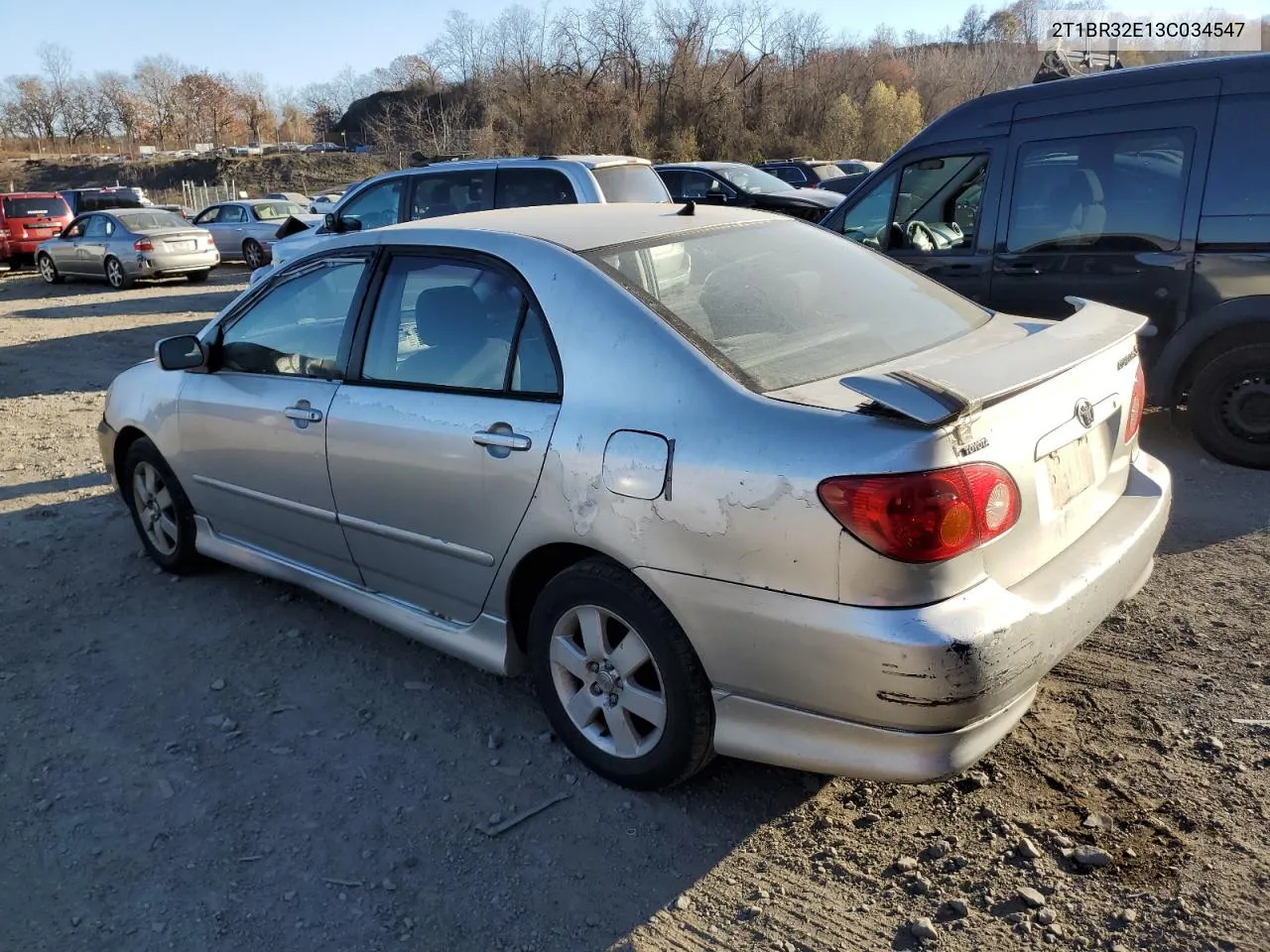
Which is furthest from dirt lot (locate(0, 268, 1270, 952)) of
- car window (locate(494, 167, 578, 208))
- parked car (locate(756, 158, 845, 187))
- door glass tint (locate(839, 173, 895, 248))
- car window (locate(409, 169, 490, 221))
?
parked car (locate(756, 158, 845, 187))

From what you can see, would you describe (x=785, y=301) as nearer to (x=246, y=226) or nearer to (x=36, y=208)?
(x=246, y=226)

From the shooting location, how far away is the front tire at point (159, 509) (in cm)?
470

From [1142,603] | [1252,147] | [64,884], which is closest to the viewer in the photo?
[64,884]

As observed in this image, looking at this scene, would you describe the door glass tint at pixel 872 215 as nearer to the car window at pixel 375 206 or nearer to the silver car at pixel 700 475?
the silver car at pixel 700 475

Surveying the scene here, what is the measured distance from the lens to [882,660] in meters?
2.34

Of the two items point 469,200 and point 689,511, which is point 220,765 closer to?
point 689,511

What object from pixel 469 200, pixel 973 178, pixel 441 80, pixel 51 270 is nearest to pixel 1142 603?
pixel 973 178

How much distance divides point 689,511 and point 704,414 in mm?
256

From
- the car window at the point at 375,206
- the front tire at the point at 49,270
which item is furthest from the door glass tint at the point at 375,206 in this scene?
the front tire at the point at 49,270

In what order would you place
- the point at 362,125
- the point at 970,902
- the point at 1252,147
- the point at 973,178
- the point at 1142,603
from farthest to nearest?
1. the point at 362,125
2. the point at 973,178
3. the point at 1252,147
4. the point at 1142,603
5. the point at 970,902

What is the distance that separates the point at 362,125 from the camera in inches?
3374

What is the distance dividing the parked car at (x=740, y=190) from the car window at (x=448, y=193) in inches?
209

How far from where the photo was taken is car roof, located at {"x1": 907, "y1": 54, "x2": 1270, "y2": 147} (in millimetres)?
5352

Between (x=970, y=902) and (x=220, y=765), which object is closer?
(x=970, y=902)
